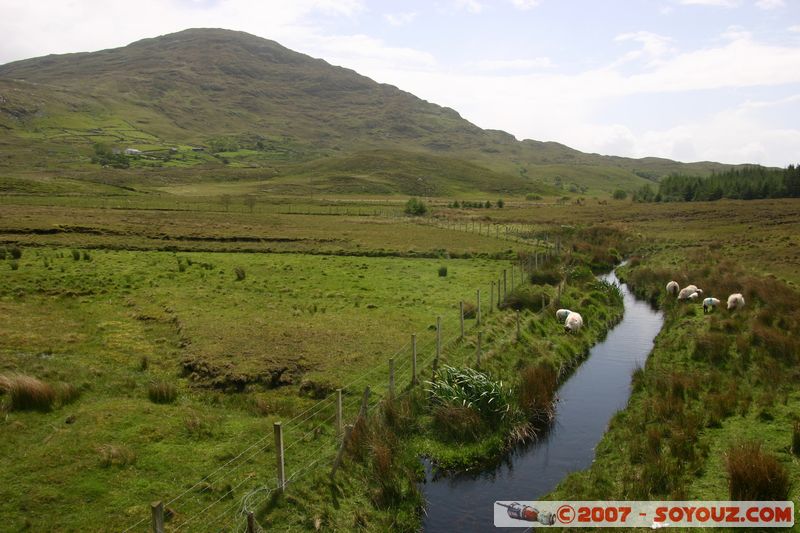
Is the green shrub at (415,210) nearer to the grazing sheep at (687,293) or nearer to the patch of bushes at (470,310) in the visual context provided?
the grazing sheep at (687,293)

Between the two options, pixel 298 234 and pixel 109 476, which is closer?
pixel 109 476

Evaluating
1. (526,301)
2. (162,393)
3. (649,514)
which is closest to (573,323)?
(526,301)

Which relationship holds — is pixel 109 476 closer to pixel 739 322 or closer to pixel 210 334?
pixel 210 334

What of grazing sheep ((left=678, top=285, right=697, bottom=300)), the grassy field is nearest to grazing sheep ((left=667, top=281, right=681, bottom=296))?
the grassy field

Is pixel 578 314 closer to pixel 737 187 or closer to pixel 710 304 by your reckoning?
pixel 710 304

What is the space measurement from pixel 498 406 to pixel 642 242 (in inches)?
1786

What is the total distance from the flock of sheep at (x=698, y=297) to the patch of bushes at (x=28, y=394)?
86.8 feet

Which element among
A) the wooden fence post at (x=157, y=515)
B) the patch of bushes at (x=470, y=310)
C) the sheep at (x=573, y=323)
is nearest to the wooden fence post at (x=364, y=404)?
the wooden fence post at (x=157, y=515)

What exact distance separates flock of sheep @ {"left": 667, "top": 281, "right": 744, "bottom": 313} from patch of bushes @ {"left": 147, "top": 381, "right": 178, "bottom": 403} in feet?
76.7

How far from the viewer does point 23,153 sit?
179 metres

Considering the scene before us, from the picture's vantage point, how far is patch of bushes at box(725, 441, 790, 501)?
33.2ft

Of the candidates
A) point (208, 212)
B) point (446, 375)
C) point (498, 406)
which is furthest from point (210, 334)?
point (208, 212)

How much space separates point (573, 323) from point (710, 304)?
6.80 metres

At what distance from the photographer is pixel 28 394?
14.2 m
